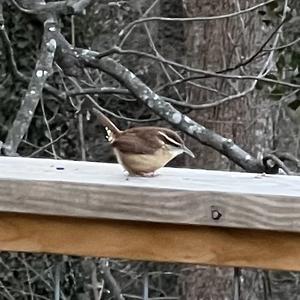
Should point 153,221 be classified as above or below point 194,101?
below

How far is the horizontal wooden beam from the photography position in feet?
4.30

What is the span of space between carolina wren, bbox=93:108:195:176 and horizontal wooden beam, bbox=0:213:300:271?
0.34m

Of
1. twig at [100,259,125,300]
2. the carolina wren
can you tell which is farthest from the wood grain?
twig at [100,259,125,300]

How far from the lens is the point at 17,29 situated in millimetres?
4902

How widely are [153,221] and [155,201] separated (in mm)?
25

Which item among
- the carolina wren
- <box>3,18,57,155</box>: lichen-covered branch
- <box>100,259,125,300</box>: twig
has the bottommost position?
<box>100,259,125,300</box>: twig

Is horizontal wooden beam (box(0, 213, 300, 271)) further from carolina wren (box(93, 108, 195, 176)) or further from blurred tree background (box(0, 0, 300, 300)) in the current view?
blurred tree background (box(0, 0, 300, 300))

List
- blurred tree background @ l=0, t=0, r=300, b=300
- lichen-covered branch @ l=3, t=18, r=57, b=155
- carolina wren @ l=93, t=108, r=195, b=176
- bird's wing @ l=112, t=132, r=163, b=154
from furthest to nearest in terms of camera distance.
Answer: blurred tree background @ l=0, t=0, r=300, b=300
lichen-covered branch @ l=3, t=18, r=57, b=155
bird's wing @ l=112, t=132, r=163, b=154
carolina wren @ l=93, t=108, r=195, b=176

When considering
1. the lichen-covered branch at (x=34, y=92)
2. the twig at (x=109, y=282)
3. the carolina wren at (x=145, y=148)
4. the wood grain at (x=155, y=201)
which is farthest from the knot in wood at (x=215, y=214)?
the twig at (x=109, y=282)

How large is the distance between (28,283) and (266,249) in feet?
11.5

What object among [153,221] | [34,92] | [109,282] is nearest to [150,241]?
[153,221]

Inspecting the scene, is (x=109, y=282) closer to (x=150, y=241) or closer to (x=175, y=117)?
(x=175, y=117)

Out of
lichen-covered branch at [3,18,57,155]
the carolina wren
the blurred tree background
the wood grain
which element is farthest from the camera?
the blurred tree background

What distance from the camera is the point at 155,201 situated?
1309mm
